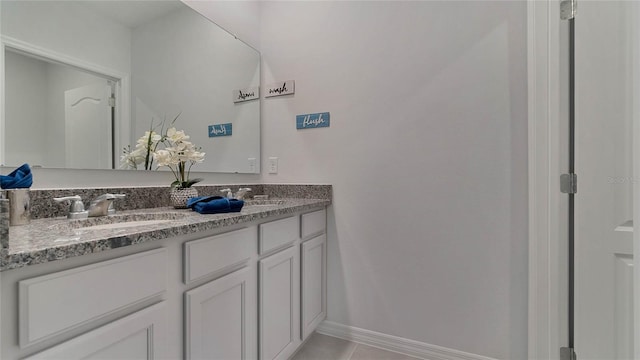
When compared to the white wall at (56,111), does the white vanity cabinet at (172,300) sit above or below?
below

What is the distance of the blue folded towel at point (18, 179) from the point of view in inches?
36.0

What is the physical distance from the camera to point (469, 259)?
1.62 meters

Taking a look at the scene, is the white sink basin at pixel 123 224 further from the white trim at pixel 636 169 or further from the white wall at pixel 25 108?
the white trim at pixel 636 169

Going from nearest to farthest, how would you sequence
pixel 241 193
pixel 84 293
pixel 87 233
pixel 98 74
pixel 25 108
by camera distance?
1. pixel 84 293
2. pixel 87 233
3. pixel 25 108
4. pixel 98 74
5. pixel 241 193

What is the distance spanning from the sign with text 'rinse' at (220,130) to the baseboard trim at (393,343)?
4.70ft

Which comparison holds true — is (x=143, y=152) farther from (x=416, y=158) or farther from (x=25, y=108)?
(x=416, y=158)

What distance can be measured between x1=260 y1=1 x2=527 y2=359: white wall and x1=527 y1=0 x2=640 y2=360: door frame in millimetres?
51

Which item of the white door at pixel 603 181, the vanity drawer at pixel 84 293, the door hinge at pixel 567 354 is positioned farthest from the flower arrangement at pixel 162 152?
the door hinge at pixel 567 354

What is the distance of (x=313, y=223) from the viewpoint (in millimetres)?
1812

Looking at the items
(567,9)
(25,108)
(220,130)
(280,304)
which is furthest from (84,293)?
(567,9)

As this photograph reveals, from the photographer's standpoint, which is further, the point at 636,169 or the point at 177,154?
the point at 177,154

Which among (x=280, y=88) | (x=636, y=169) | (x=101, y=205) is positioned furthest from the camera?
(x=280, y=88)

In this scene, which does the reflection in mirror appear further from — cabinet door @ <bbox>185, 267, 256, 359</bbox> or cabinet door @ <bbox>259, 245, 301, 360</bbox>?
cabinet door @ <bbox>259, 245, 301, 360</bbox>

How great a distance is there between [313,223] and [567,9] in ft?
5.49
